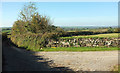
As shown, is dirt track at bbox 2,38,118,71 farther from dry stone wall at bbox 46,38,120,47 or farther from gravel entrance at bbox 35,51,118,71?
dry stone wall at bbox 46,38,120,47

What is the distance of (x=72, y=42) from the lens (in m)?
14.5

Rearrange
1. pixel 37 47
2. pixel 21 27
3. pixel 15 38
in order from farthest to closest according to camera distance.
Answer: pixel 21 27 → pixel 15 38 → pixel 37 47

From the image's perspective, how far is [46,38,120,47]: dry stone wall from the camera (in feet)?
47.0

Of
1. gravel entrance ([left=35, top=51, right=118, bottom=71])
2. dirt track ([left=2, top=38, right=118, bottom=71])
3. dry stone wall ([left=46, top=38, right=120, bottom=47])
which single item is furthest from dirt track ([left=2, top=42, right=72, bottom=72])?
dry stone wall ([left=46, top=38, right=120, bottom=47])

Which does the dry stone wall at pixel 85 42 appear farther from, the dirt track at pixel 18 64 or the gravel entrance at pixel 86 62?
the dirt track at pixel 18 64

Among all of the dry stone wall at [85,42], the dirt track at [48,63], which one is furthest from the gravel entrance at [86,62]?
the dry stone wall at [85,42]

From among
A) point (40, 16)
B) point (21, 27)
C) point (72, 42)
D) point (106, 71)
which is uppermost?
point (40, 16)

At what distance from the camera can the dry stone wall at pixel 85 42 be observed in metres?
14.3

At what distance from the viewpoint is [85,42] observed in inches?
570

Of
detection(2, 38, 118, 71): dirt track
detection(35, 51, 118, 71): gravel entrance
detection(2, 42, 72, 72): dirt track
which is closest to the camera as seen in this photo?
detection(2, 42, 72, 72): dirt track

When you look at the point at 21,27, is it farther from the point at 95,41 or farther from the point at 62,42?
the point at 95,41

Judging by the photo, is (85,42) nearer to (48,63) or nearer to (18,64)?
(48,63)

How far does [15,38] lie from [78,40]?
7650 mm

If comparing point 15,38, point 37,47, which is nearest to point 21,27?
point 15,38
